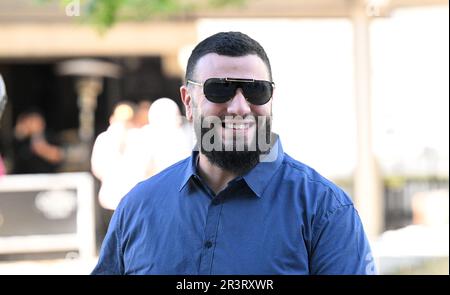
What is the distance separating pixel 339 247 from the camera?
1439 mm

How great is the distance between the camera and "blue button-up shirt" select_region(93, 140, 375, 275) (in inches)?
56.9

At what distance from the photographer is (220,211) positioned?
1.51 m

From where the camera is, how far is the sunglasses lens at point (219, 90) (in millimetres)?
1537

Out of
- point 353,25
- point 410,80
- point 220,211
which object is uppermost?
point 353,25

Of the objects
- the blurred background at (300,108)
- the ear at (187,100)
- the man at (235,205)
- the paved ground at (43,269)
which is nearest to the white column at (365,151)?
the blurred background at (300,108)

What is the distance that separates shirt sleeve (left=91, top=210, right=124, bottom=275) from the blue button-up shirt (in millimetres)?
25

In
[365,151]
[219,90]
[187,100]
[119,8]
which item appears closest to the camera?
[219,90]

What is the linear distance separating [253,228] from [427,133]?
5353 millimetres

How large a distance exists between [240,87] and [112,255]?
16.9 inches

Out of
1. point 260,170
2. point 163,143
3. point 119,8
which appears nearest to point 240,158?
point 260,170

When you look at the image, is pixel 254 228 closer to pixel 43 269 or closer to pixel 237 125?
pixel 237 125

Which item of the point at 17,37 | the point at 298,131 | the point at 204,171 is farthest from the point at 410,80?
the point at 204,171

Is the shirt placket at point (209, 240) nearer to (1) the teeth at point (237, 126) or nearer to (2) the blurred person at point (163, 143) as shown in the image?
(1) the teeth at point (237, 126)
